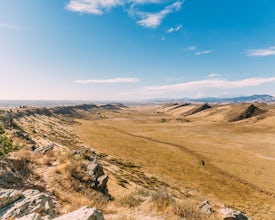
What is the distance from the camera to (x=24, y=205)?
373 inches

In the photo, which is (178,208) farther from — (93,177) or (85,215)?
(93,177)

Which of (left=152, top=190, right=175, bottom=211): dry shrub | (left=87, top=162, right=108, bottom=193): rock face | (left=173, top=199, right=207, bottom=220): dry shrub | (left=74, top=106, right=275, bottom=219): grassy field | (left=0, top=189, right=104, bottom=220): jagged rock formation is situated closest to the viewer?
(left=0, top=189, right=104, bottom=220): jagged rock formation

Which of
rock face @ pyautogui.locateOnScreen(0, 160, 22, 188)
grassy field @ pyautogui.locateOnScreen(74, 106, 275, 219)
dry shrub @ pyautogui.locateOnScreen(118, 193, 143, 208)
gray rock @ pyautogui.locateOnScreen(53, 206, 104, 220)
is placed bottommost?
grassy field @ pyautogui.locateOnScreen(74, 106, 275, 219)

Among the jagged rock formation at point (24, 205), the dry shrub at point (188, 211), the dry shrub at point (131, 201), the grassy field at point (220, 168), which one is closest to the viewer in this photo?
the jagged rock formation at point (24, 205)

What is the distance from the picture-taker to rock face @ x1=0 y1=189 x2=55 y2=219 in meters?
9.02

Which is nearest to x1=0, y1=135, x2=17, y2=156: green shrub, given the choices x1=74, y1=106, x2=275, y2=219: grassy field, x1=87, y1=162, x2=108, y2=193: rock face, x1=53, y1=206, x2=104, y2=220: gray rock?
x1=87, y1=162, x2=108, y2=193: rock face

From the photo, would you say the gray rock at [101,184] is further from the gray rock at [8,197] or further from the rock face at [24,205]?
the gray rock at [8,197]

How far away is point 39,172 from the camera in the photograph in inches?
636

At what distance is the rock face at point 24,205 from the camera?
9023 mm

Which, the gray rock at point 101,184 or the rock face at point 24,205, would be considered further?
the gray rock at point 101,184

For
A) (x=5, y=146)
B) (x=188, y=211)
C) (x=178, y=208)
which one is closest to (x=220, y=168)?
(x=178, y=208)

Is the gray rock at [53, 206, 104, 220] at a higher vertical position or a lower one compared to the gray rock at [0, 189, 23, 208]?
higher

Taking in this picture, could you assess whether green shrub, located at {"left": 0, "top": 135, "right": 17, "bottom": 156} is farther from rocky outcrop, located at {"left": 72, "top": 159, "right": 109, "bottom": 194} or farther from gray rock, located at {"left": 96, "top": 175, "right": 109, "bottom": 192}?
gray rock, located at {"left": 96, "top": 175, "right": 109, "bottom": 192}

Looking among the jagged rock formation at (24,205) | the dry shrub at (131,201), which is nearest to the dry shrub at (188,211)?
the dry shrub at (131,201)
